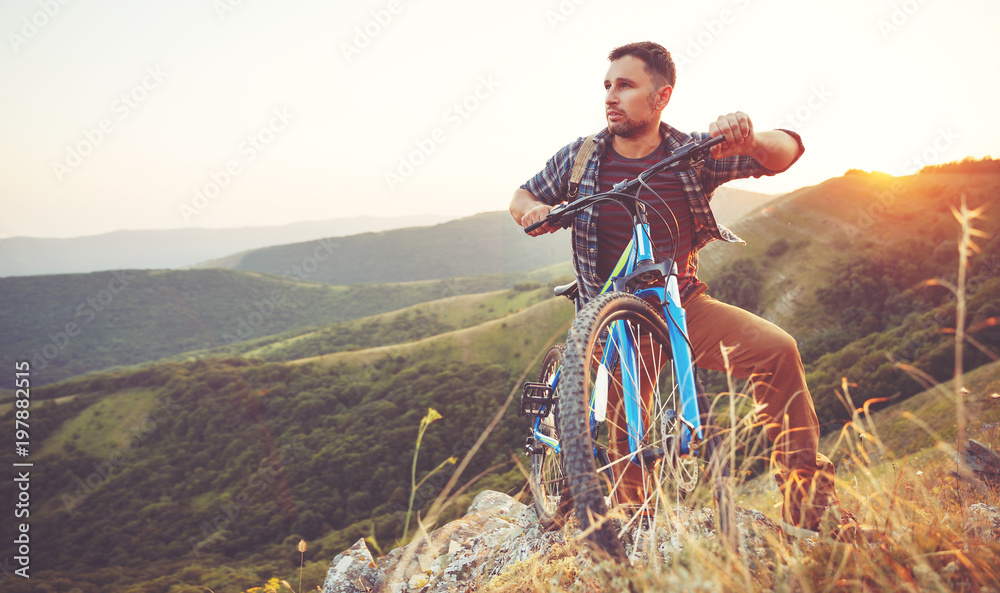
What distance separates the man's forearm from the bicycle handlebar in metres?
0.35

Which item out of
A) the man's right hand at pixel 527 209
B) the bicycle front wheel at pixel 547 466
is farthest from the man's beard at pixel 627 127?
the bicycle front wheel at pixel 547 466

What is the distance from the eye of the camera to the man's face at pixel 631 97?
2.75 metres

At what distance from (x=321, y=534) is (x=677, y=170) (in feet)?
185

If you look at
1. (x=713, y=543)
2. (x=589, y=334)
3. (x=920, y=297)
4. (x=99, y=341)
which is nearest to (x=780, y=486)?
(x=713, y=543)

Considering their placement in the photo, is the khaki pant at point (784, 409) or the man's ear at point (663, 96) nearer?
the khaki pant at point (784, 409)

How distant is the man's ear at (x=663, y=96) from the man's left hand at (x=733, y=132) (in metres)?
0.51

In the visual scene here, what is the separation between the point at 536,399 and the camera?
3244 millimetres

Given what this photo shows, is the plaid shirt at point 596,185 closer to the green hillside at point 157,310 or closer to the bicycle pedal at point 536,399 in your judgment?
the bicycle pedal at point 536,399

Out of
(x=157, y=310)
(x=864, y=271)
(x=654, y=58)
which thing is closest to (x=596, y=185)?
(x=654, y=58)

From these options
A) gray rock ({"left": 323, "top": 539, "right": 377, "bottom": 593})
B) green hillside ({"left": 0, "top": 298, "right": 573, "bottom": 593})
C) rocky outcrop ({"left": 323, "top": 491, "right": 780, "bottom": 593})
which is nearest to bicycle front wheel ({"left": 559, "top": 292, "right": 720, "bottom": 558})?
rocky outcrop ({"left": 323, "top": 491, "right": 780, "bottom": 593})

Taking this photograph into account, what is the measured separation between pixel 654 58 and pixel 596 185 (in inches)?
30.2

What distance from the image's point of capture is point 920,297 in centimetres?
3506

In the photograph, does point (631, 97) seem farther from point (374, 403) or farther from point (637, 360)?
point (374, 403)

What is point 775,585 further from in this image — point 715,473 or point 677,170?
point 677,170
